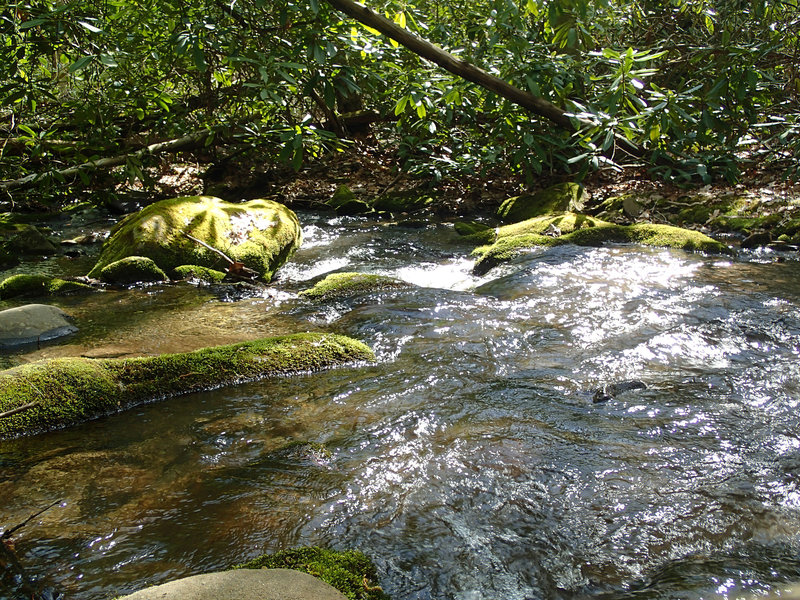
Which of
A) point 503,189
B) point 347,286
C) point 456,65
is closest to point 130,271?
point 347,286

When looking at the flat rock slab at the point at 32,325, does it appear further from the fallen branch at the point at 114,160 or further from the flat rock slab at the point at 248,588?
the flat rock slab at the point at 248,588

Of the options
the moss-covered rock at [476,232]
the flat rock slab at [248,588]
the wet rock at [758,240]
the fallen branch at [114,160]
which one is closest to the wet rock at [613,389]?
the flat rock slab at [248,588]

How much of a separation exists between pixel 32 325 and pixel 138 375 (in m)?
1.79

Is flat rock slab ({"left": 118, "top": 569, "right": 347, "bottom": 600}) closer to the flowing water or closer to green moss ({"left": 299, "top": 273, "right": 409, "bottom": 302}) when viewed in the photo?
the flowing water

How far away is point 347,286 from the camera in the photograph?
20.2 ft

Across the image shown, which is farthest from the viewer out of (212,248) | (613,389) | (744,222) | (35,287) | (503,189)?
(503,189)

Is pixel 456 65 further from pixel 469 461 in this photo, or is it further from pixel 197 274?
pixel 469 461

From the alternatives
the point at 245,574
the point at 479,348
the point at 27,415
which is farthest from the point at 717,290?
the point at 27,415

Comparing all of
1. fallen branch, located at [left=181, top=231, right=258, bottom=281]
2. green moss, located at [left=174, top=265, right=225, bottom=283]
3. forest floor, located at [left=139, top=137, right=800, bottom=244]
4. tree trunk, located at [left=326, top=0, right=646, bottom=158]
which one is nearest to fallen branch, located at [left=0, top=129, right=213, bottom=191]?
forest floor, located at [left=139, top=137, right=800, bottom=244]

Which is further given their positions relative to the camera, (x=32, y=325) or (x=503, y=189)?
(x=503, y=189)

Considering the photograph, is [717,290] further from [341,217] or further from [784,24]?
[341,217]

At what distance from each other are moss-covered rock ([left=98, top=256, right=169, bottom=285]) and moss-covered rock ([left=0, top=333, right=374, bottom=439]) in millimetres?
3068

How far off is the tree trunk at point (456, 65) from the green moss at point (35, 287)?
4.11 meters

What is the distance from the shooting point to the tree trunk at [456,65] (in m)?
5.94
